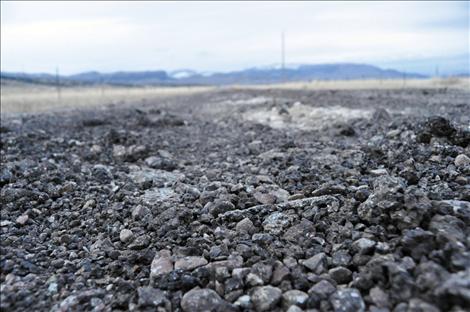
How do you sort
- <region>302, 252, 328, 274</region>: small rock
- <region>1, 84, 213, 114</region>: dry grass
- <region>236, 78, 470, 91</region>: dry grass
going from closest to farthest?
<region>302, 252, 328, 274</region>: small rock < <region>1, 84, 213, 114</region>: dry grass < <region>236, 78, 470, 91</region>: dry grass

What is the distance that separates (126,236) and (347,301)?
8.08ft

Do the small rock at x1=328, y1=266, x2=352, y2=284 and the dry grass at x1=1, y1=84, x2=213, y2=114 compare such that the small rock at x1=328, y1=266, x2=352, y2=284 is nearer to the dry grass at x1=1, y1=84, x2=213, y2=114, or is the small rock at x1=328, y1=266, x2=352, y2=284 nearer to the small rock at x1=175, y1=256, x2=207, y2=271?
the small rock at x1=175, y1=256, x2=207, y2=271

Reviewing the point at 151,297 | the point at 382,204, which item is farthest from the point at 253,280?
the point at 382,204

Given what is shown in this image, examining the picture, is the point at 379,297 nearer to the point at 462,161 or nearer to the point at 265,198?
the point at 265,198

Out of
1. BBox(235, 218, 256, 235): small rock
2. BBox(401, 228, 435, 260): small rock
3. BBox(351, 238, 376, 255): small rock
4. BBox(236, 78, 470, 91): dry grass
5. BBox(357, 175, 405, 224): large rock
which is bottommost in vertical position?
BBox(235, 218, 256, 235): small rock

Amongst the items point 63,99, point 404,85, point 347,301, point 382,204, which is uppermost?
point 404,85

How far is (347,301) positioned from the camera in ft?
10.0

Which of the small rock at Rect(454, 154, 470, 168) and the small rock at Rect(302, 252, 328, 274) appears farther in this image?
the small rock at Rect(454, 154, 470, 168)

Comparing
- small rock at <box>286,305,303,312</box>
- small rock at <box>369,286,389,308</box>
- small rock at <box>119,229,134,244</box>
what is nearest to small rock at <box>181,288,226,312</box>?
small rock at <box>286,305,303,312</box>

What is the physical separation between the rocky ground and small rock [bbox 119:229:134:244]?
0.01 metres

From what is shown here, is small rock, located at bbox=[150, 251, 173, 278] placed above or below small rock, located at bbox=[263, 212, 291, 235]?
below

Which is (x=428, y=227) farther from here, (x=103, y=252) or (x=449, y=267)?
(x=103, y=252)

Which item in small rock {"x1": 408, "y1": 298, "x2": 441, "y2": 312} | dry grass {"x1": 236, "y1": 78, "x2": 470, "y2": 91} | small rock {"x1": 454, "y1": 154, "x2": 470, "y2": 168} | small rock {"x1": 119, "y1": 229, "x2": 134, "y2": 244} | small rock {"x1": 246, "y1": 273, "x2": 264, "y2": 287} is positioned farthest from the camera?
dry grass {"x1": 236, "y1": 78, "x2": 470, "y2": 91}

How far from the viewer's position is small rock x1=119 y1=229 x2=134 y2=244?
15.1 ft
